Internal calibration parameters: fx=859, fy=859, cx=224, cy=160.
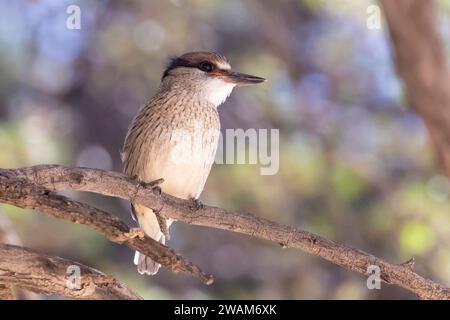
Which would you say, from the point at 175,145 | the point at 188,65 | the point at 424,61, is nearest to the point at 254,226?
the point at 175,145

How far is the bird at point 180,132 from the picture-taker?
15.8 ft

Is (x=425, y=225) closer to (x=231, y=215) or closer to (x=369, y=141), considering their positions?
(x=369, y=141)

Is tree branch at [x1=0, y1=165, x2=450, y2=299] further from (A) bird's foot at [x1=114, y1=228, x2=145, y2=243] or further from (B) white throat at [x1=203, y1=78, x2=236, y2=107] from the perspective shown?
(B) white throat at [x1=203, y1=78, x2=236, y2=107]

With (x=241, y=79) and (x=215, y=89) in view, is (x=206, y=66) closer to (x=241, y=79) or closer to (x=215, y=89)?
(x=215, y=89)

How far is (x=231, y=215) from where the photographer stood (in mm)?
3781

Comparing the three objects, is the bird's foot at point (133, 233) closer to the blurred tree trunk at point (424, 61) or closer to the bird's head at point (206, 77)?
the bird's head at point (206, 77)

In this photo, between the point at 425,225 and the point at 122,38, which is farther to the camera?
the point at 122,38

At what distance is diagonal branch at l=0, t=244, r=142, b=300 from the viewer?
359cm

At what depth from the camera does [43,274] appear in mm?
3609

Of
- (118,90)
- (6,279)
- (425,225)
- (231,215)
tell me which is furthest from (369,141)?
(6,279)

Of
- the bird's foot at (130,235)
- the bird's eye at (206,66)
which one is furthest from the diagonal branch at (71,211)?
the bird's eye at (206,66)

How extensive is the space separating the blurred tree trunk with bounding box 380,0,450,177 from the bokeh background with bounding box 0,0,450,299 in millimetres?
1761

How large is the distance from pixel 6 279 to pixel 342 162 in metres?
4.56

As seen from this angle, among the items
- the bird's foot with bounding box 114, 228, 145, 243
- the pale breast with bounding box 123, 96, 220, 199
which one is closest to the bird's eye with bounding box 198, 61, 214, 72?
the pale breast with bounding box 123, 96, 220, 199
